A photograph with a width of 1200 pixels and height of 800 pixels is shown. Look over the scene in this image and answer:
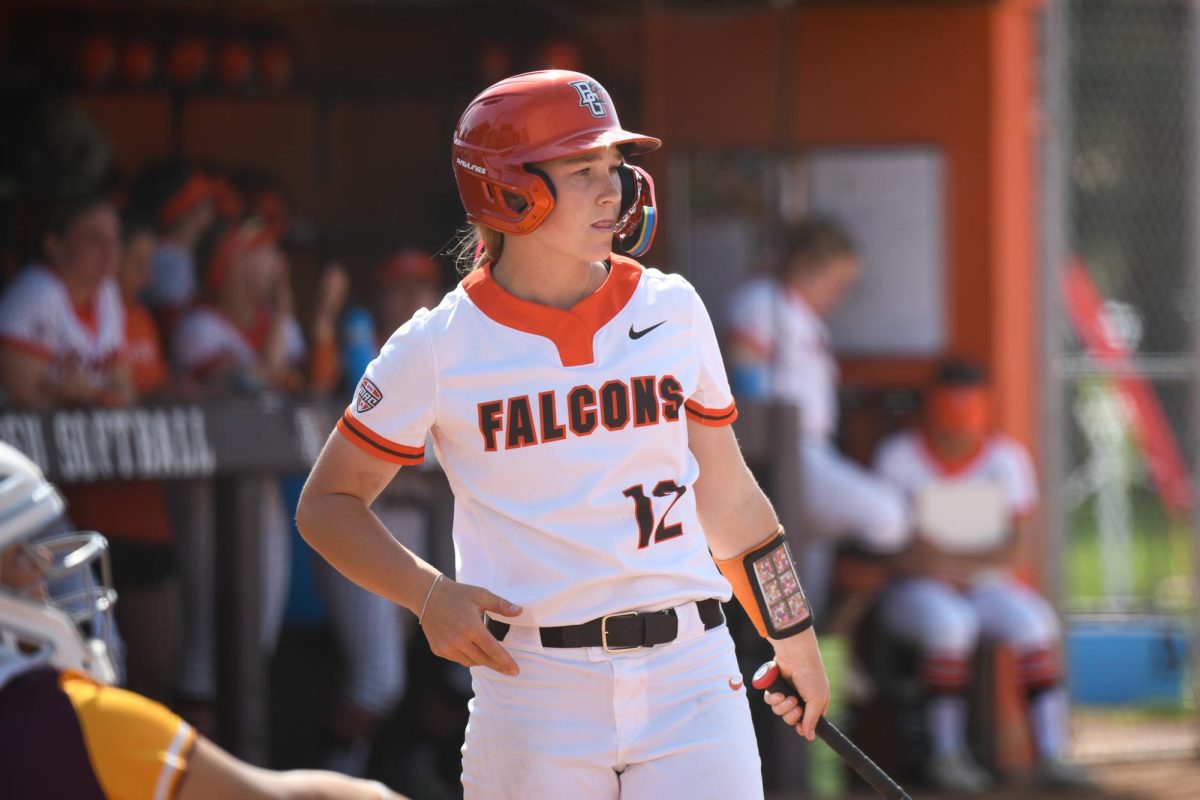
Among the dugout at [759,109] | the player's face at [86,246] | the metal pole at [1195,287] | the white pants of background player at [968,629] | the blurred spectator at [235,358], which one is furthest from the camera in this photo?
the dugout at [759,109]

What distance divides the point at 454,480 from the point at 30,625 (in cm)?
68

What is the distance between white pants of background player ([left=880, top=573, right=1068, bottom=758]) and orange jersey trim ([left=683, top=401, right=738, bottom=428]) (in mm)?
4264

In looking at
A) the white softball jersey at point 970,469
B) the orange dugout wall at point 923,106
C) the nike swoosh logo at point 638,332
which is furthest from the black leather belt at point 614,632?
the orange dugout wall at point 923,106

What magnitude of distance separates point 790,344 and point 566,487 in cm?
451

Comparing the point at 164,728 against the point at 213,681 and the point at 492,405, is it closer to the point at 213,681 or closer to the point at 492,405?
the point at 492,405

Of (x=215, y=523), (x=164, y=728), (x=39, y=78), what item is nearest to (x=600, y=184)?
(x=164, y=728)

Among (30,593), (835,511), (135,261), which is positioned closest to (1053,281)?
(835,511)

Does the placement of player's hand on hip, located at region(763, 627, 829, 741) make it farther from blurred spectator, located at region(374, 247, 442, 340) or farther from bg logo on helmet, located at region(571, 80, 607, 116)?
blurred spectator, located at region(374, 247, 442, 340)

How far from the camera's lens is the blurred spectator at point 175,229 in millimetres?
6488

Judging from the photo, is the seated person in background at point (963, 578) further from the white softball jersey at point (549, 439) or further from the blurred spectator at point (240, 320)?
the white softball jersey at point (549, 439)

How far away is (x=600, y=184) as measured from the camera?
2803 mm

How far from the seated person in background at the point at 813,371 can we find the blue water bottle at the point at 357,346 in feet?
4.60

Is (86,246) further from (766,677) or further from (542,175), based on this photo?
(766,677)

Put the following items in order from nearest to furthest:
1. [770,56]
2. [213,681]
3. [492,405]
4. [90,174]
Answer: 1. [492,405]
2. [213,681]
3. [90,174]
4. [770,56]
